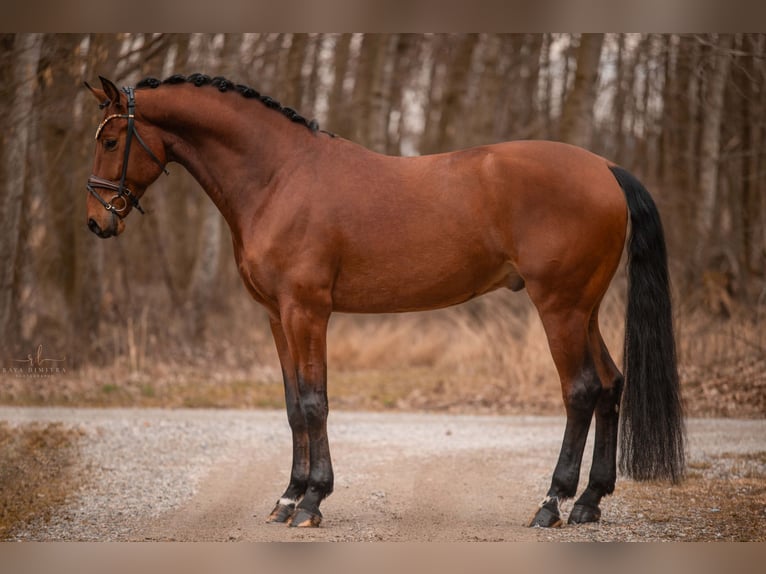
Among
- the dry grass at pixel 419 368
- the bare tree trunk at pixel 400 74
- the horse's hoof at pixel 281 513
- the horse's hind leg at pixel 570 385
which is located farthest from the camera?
the bare tree trunk at pixel 400 74

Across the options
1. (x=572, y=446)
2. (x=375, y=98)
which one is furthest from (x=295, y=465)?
(x=375, y=98)

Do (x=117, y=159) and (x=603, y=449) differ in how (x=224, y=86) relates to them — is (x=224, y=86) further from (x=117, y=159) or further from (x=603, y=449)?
(x=603, y=449)

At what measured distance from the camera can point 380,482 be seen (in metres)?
7.08

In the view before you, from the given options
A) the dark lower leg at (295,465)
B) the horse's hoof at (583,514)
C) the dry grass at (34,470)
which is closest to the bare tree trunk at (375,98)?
the dry grass at (34,470)

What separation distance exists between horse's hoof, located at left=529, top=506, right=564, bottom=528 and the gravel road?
0.06 meters

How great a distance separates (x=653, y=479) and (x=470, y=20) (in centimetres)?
309

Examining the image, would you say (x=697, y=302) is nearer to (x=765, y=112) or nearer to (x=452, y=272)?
(x=765, y=112)

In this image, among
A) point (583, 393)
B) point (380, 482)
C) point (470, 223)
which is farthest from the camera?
point (380, 482)

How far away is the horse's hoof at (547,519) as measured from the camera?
5.42 metres

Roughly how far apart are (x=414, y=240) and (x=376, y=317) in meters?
10.3

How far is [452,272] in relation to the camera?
5.55 m

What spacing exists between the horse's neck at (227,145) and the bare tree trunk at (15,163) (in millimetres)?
3571

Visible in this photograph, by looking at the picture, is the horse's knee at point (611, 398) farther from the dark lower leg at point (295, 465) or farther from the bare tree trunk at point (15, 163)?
the bare tree trunk at point (15, 163)

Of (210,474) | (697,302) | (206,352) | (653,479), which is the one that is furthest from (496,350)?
(653,479)
